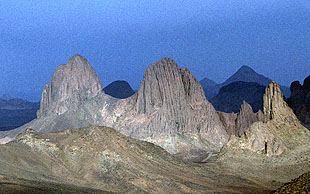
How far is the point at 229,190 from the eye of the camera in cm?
5359

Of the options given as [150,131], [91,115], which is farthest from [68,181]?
[91,115]

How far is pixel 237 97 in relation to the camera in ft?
544

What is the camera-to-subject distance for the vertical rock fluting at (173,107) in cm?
10325

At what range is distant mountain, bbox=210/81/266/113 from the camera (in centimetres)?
15700

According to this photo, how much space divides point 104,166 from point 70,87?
77.6 m

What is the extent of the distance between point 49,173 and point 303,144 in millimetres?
41855

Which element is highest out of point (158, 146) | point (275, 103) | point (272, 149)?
point (275, 103)

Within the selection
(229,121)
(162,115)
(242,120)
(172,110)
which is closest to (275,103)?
(242,120)

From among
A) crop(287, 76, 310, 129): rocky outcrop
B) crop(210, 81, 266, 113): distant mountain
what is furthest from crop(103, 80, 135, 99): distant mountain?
crop(287, 76, 310, 129): rocky outcrop

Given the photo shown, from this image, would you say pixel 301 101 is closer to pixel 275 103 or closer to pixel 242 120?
pixel 242 120

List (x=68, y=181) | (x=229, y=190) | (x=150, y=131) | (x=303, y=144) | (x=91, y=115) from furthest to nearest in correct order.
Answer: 1. (x=91, y=115)
2. (x=150, y=131)
3. (x=303, y=144)
4. (x=229, y=190)
5. (x=68, y=181)

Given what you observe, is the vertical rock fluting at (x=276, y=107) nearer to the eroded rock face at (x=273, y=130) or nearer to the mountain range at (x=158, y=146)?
the eroded rock face at (x=273, y=130)

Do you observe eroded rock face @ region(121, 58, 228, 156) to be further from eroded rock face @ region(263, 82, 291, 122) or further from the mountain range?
eroded rock face @ region(263, 82, 291, 122)

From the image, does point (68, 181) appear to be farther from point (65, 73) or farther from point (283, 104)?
point (65, 73)
